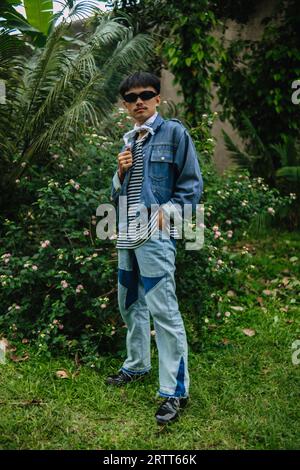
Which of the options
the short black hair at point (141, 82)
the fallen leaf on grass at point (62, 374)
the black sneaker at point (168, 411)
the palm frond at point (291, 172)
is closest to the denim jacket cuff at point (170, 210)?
the short black hair at point (141, 82)

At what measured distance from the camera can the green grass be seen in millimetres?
2920

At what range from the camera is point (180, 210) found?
3027mm

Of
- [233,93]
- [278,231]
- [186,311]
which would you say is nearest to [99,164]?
[186,311]

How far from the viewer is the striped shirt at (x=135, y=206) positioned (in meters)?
3.11

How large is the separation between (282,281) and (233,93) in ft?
10.6

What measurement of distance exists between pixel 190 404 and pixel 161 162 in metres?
1.39

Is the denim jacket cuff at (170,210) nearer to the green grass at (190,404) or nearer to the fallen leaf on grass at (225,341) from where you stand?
the green grass at (190,404)

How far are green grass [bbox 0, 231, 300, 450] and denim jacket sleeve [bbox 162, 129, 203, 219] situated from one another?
46.4 inches

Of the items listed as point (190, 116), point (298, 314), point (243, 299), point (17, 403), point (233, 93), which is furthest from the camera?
point (233, 93)

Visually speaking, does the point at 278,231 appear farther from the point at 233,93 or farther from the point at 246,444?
the point at 246,444

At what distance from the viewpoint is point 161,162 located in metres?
3.09

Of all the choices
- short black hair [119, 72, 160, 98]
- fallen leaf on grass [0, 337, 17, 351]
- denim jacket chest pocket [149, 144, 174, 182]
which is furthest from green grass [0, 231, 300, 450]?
short black hair [119, 72, 160, 98]

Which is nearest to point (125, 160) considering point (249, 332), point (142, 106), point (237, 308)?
point (142, 106)

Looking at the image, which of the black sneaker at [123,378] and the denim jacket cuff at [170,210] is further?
the black sneaker at [123,378]
